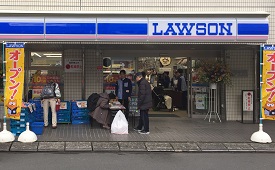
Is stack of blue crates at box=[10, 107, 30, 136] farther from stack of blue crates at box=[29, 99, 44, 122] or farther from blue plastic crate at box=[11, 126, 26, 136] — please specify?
stack of blue crates at box=[29, 99, 44, 122]

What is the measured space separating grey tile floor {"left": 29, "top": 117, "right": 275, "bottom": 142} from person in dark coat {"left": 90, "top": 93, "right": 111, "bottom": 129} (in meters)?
0.29

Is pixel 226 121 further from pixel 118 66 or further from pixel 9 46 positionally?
pixel 9 46

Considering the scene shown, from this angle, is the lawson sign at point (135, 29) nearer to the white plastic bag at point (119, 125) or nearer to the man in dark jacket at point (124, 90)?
the white plastic bag at point (119, 125)

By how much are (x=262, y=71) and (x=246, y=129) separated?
2371mm

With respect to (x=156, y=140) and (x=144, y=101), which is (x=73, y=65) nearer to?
(x=144, y=101)

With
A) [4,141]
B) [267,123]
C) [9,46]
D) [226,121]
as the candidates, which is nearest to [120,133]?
[4,141]

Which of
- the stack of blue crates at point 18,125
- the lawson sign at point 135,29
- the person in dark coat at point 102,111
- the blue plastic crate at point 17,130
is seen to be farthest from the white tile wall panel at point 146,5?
the blue plastic crate at point 17,130

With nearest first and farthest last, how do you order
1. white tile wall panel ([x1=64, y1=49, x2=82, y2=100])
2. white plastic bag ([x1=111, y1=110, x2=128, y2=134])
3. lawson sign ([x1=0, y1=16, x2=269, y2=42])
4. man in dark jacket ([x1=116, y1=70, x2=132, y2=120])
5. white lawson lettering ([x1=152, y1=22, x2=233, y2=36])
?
1. lawson sign ([x1=0, y1=16, x2=269, y2=42])
2. white lawson lettering ([x1=152, y1=22, x2=233, y2=36])
3. white plastic bag ([x1=111, y1=110, x2=128, y2=134])
4. man in dark jacket ([x1=116, y1=70, x2=132, y2=120])
5. white tile wall panel ([x1=64, y1=49, x2=82, y2=100])

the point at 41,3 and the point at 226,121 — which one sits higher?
the point at 41,3

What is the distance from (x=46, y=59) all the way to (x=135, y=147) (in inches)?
223

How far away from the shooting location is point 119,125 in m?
10.2

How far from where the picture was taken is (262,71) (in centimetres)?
969

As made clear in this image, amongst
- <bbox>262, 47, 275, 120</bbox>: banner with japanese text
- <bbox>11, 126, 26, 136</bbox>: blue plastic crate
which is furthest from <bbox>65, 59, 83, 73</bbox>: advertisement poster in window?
<bbox>262, 47, 275, 120</bbox>: banner with japanese text

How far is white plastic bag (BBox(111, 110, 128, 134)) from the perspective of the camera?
33.3 feet
